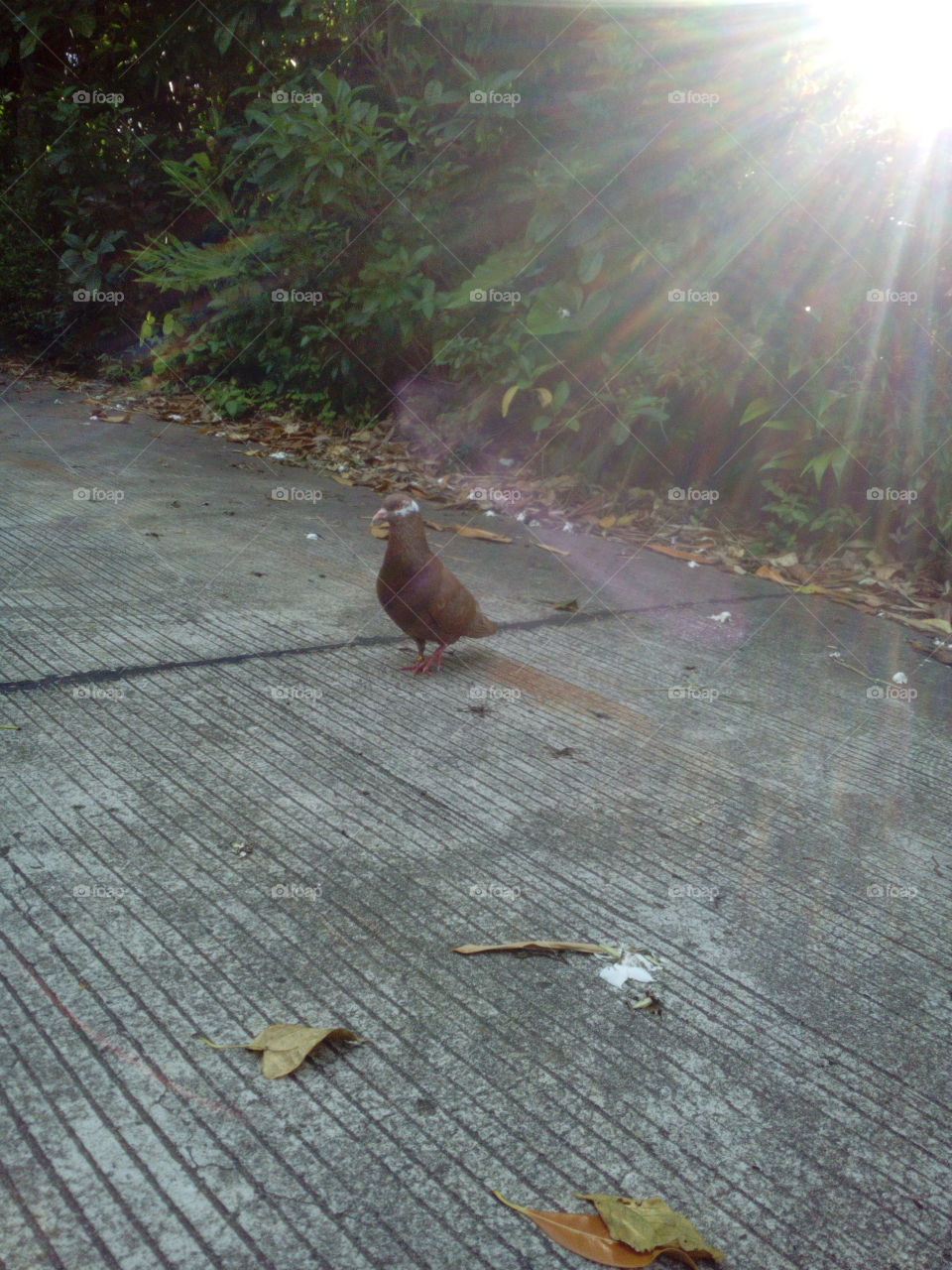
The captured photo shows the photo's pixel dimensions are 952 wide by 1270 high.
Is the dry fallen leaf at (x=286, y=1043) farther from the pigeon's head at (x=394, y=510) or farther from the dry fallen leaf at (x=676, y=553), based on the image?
the dry fallen leaf at (x=676, y=553)

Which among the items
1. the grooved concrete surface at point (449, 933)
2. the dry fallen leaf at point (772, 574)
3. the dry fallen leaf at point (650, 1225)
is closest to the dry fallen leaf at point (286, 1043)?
the grooved concrete surface at point (449, 933)

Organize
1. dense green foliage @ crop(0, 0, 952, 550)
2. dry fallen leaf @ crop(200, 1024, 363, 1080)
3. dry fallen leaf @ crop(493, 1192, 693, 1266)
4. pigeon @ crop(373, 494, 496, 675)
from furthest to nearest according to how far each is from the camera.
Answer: dense green foliage @ crop(0, 0, 952, 550)
pigeon @ crop(373, 494, 496, 675)
dry fallen leaf @ crop(200, 1024, 363, 1080)
dry fallen leaf @ crop(493, 1192, 693, 1266)

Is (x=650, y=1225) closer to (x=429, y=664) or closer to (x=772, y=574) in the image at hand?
(x=429, y=664)

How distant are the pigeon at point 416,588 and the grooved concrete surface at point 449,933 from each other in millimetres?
165

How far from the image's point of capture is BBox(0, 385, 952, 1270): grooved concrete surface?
5.07ft

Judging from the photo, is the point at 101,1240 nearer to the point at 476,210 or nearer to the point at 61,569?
the point at 61,569

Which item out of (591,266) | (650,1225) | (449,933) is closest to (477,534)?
(591,266)

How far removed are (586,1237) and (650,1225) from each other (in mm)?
89

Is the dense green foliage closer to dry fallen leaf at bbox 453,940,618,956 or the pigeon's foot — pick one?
the pigeon's foot

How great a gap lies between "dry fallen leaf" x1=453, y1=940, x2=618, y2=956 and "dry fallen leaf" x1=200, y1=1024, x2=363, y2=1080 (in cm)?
34

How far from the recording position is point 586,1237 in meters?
1.49

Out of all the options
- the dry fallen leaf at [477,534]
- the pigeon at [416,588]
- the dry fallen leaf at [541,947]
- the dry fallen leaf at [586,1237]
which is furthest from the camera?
the dry fallen leaf at [477,534]

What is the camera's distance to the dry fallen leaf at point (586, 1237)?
1.47 metres

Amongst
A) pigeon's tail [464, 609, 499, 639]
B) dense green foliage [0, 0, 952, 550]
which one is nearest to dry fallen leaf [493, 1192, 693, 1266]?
pigeon's tail [464, 609, 499, 639]
